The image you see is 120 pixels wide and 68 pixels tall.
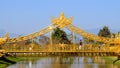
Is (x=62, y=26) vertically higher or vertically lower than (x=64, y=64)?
higher

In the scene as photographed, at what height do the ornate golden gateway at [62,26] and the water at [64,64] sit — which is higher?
the ornate golden gateway at [62,26]

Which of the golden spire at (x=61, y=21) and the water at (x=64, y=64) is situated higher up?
the golden spire at (x=61, y=21)

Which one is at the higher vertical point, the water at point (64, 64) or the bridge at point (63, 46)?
the bridge at point (63, 46)

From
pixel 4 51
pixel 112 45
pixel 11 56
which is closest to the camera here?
pixel 4 51

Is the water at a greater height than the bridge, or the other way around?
the bridge

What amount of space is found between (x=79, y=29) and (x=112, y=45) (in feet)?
17.9

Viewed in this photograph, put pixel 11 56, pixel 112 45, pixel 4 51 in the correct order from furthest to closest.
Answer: pixel 11 56 < pixel 112 45 < pixel 4 51

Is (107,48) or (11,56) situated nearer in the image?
(107,48)

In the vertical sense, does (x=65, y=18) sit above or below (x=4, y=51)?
above

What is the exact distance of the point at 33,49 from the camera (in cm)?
6325

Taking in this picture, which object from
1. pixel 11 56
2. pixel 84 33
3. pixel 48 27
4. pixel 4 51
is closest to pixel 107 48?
pixel 84 33

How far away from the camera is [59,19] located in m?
63.3

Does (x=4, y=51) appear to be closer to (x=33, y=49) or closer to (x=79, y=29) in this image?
(x=33, y=49)

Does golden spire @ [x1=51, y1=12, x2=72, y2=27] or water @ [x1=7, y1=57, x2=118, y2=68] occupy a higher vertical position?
golden spire @ [x1=51, y1=12, x2=72, y2=27]
